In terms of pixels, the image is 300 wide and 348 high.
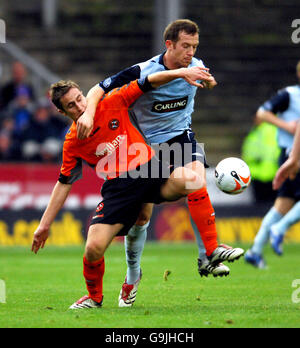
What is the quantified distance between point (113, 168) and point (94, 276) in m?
0.85

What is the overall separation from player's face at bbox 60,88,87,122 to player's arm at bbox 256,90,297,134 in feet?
12.5

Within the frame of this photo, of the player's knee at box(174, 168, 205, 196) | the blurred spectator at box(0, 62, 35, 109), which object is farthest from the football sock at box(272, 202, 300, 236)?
the blurred spectator at box(0, 62, 35, 109)

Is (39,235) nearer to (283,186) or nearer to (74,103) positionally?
(74,103)

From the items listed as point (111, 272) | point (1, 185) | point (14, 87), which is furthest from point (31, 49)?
point (111, 272)

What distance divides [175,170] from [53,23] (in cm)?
1506

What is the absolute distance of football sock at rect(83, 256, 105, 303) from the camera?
6.27m

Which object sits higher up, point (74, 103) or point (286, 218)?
point (74, 103)

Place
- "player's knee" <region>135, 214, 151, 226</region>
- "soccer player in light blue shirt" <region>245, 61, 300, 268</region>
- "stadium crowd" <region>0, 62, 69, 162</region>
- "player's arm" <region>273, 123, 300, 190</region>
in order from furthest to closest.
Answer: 1. "stadium crowd" <region>0, 62, 69, 162</region>
2. "soccer player in light blue shirt" <region>245, 61, 300, 268</region>
3. "player's arm" <region>273, 123, 300, 190</region>
4. "player's knee" <region>135, 214, 151, 226</region>

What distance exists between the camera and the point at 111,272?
372 inches

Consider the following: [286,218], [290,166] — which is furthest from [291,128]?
[290,166]

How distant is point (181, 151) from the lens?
6.77m

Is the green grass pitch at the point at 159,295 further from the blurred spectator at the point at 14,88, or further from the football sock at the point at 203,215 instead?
the blurred spectator at the point at 14,88

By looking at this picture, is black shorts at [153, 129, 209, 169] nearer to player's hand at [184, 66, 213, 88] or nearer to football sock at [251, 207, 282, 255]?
player's hand at [184, 66, 213, 88]
